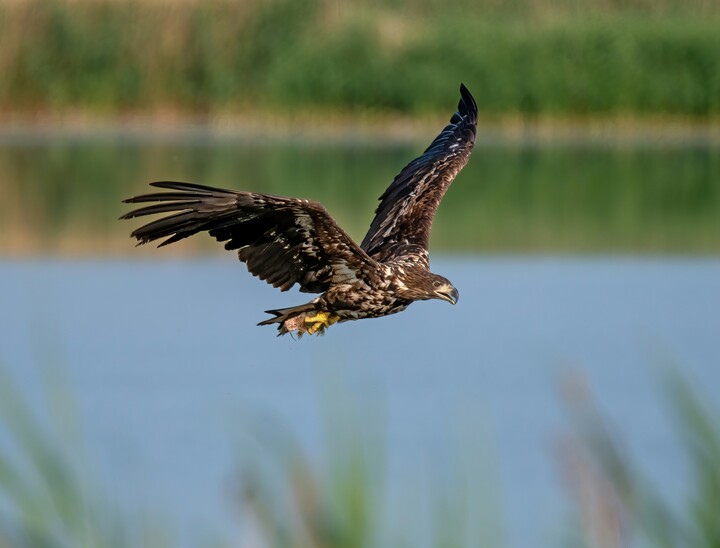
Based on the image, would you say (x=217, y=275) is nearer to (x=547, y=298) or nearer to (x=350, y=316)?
(x=547, y=298)

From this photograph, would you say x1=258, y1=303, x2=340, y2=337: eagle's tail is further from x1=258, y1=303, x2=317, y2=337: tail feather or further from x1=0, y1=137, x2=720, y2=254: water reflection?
x1=0, y1=137, x2=720, y2=254: water reflection

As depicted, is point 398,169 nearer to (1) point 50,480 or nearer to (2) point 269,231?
(2) point 269,231

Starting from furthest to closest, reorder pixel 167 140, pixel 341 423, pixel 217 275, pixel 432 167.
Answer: pixel 167 140, pixel 217 275, pixel 432 167, pixel 341 423

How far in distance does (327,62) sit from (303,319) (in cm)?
2087

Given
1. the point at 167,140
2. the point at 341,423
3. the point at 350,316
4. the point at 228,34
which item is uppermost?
the point at 228,34

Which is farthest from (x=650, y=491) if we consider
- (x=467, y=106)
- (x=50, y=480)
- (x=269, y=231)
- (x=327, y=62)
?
(x=327, y=62)

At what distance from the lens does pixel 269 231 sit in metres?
6.73

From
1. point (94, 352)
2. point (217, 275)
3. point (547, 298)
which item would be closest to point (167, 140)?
point (217, 275)

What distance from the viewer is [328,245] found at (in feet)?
22.0

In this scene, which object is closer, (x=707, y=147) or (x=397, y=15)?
(x=707, y=147)

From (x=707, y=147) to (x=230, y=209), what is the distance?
21274mm

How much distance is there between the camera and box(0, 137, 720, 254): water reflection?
64.2 feet

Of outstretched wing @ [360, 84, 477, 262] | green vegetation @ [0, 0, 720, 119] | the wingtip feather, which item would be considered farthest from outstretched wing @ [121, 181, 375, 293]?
green vegetation @ [0, 0, 720, 119]

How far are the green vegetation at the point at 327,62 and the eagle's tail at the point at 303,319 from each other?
2023 cm
